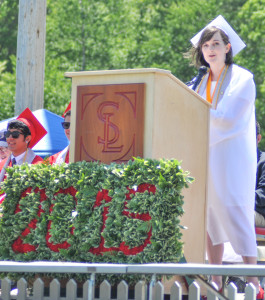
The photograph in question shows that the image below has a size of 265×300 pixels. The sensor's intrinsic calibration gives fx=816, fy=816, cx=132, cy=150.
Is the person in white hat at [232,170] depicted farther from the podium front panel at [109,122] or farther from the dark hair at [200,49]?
the podium front panel at [109,122]

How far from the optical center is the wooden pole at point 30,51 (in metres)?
9.12

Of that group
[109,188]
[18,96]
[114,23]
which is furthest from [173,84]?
[114,23]

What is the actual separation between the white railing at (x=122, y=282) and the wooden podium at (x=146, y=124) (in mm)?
444

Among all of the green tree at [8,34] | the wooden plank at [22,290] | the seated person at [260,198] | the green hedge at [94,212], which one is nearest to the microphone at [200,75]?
the green hedge at [94,212]

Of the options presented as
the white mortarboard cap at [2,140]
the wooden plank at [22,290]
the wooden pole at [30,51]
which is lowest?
the wooden plank at [22,290]

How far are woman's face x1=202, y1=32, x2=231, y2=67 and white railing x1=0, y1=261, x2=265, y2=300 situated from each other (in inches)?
67.2

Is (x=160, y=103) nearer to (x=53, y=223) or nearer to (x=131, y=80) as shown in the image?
(x=131, y=80)

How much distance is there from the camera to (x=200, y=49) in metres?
6.02

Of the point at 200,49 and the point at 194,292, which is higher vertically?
the point at 200,49

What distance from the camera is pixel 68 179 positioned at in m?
5.03

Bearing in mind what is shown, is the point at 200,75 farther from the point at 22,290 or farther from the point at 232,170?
the point at 22,290

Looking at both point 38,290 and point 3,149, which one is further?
point 3,149

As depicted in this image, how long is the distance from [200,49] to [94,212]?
5.68 ft

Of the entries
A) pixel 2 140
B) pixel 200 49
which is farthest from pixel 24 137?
pixel 200 49
